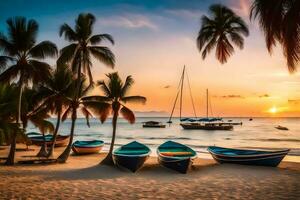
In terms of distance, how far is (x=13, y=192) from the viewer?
1045cm

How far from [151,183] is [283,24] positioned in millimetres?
8569

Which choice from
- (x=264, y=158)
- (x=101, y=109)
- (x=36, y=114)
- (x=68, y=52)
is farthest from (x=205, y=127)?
(x=68, y=52)

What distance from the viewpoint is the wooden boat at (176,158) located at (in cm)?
1576

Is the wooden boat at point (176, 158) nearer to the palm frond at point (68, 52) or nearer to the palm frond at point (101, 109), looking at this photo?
the palm frond at point (101, 109)

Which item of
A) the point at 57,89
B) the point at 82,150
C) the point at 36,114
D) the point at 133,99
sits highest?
the point at 57,89

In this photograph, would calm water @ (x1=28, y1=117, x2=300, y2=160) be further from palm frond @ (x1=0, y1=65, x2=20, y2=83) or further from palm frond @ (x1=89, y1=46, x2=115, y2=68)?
palm frond @ (x1=0, y1=65, x2=20, y2=83)

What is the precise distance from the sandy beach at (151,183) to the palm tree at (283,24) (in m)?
5.48

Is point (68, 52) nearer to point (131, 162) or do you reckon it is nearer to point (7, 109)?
point (7, 109)

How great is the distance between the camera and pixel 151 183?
42.6 ft

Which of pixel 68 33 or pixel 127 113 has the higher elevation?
pixel 68 33

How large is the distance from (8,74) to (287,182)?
54.2 feet

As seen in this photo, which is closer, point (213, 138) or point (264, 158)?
point (264, 158)

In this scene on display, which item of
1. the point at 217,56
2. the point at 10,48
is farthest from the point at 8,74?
the point at 217,56

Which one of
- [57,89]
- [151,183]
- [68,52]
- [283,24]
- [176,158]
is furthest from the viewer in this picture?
[57,89]
